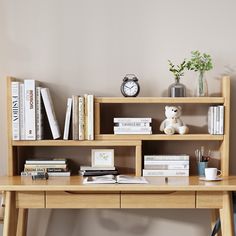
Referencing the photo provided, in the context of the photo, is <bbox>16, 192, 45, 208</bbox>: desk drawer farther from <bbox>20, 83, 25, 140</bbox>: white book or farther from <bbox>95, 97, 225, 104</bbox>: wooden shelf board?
<bbox>95, 97, 225, 104</bbox>: wooden shelf board

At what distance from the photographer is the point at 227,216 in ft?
7.82

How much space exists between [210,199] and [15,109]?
121 centimetres

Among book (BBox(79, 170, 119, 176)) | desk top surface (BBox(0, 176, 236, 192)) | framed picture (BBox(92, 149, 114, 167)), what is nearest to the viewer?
desk top surface (BBox(0, 176, 236, 192))

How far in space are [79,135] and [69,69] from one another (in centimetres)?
44

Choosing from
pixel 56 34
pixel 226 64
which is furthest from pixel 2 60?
pixel 226 64

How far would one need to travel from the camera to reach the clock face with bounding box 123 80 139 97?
108 inches

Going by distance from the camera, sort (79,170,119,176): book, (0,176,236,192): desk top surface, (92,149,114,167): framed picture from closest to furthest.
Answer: (0,176,236,192): desk top surface < (79,170,119,176): book < (92,149,114,167): framed picture

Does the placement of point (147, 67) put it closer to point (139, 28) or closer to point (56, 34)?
point (139, 28)

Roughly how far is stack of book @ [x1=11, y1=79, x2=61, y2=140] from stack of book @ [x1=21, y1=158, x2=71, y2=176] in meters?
0.15

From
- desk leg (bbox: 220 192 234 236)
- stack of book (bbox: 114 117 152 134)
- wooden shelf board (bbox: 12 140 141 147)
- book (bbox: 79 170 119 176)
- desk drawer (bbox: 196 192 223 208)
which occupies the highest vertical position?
stack of book (bbox: 114 117 152 134)

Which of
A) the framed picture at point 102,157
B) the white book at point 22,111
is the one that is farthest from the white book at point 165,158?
the white book at point 22,111

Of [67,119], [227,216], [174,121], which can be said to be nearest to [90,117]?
A: [67,119]

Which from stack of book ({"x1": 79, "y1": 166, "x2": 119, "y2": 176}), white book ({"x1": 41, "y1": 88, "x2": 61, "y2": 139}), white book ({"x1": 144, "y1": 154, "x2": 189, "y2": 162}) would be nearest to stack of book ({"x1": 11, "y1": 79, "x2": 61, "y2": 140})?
white book ({"x1": 41, "y1": 88, "x2": 61, "y2": 139})

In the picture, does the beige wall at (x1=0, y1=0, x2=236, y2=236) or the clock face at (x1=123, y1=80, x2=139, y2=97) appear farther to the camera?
the beige wall at (x1=0, y1=0, x2=236, y2=236)
